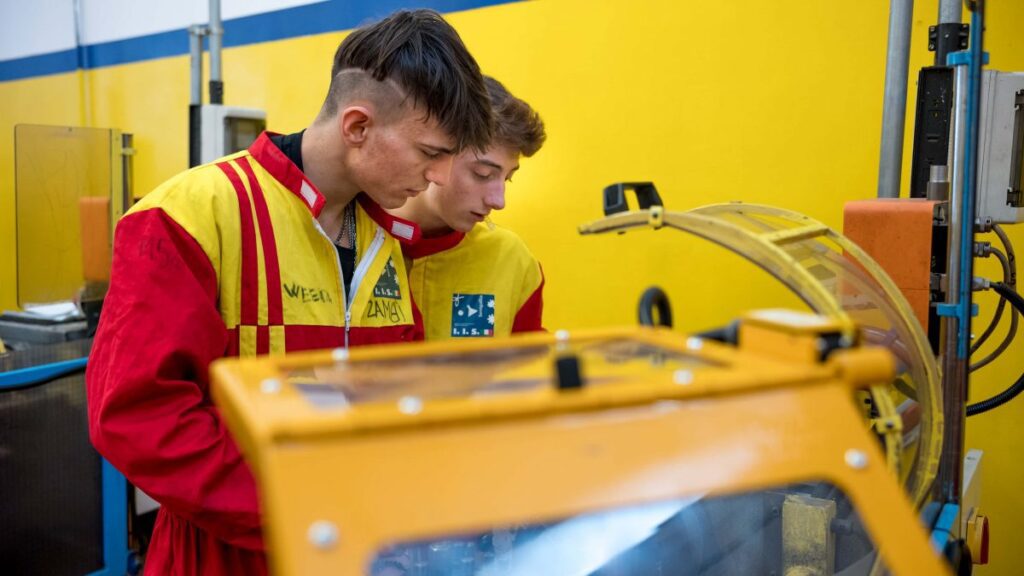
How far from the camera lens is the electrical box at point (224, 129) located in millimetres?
3605

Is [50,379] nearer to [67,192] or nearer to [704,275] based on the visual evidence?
[67,192]

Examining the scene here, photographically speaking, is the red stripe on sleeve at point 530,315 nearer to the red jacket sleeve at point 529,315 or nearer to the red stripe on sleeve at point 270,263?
the red jacket sleeve at point 529,315

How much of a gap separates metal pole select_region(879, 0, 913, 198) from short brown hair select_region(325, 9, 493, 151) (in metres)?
1.03

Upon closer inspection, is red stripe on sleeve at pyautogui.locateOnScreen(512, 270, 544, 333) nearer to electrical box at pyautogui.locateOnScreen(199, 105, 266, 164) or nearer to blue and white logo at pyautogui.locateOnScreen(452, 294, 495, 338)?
blue and white logo at pyautogui.locateOnScreen(452, 294, 495, 338)

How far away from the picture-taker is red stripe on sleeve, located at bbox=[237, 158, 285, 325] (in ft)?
4.76

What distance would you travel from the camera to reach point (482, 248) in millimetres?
2006

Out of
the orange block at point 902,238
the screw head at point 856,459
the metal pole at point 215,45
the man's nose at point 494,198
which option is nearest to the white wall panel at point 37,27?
the metal pole at point 215,45

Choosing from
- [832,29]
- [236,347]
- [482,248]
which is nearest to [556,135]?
[832,29]

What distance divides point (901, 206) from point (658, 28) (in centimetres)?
140

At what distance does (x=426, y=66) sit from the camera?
58.4 inches

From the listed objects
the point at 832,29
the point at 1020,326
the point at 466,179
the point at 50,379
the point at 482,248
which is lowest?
the point at 50,379

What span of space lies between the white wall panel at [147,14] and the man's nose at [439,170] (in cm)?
279

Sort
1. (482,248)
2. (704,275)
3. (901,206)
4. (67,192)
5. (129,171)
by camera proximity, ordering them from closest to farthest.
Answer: (901,206)
(482,248)
(704,275)
(67,192)
(129,171)

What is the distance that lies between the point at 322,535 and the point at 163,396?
801mm
